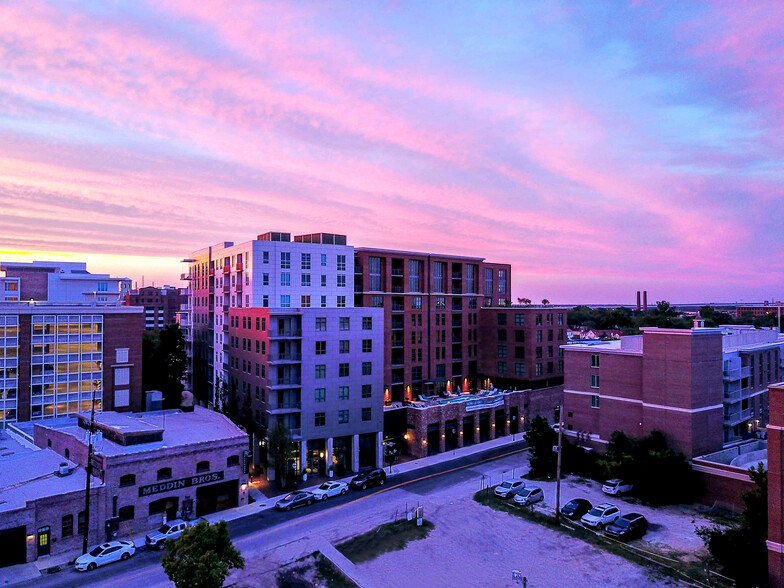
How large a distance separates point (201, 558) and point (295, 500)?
19050mm

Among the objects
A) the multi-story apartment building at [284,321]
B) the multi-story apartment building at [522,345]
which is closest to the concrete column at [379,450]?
the multi-story apartment building at [284,321]

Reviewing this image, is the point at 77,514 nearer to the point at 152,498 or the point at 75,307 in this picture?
the point at 152,498

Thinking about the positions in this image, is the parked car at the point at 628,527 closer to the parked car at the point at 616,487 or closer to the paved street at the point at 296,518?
the parked car at the point at 616,487

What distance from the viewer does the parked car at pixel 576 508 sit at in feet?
138

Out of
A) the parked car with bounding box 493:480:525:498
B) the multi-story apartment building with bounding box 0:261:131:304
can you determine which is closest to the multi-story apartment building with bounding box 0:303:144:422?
the multi-story apartment building with bounding box 0:261:131:304

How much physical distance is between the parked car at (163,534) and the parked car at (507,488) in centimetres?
2749

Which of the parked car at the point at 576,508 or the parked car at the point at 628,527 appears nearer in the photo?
the parked car at the point at 628,527

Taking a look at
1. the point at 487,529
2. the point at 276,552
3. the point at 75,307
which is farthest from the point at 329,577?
the point at 75,307

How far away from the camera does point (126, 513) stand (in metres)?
39.1

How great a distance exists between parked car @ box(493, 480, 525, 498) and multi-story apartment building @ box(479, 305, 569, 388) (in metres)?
31.9

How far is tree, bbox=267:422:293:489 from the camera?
49969mm

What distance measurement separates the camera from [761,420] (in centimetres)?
6138

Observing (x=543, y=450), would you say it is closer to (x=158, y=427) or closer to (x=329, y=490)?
(x=329, y=490)

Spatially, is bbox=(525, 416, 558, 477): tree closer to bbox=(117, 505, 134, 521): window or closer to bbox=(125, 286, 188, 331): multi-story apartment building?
bbox=(117, 505, 134, 521): window
